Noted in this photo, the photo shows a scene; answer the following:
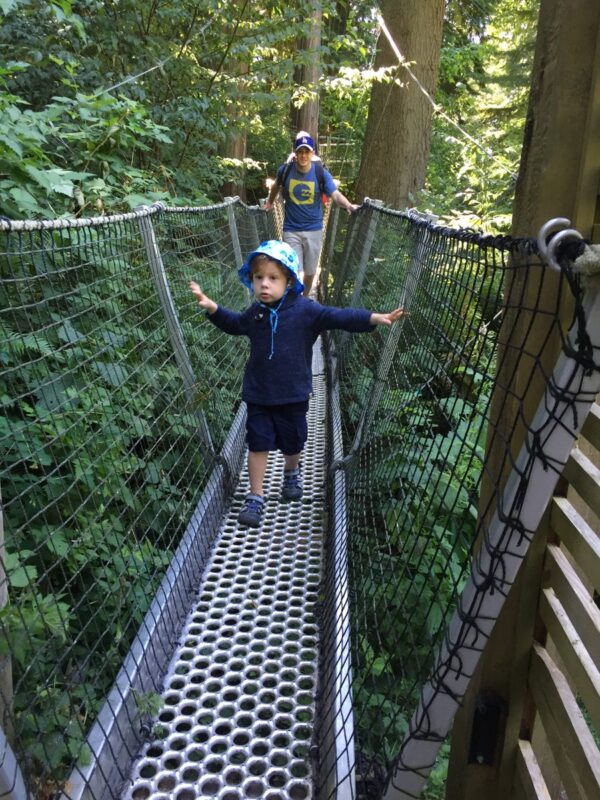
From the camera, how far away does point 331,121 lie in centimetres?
1450

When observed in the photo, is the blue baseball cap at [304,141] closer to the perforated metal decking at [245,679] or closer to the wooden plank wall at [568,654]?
the perforated metal decking at [245,679]

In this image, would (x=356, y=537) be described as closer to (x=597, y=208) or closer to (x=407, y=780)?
(x=407, y=780)

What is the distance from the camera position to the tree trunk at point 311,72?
7.15 m

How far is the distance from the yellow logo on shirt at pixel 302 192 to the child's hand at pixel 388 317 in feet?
10.9

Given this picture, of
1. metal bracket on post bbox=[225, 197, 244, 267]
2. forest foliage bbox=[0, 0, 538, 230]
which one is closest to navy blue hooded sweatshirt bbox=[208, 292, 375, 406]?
forest foliage bbox=[0, 0, 538, 230]

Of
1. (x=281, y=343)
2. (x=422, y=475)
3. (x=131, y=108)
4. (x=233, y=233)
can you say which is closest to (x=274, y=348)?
(x=281, y=343)

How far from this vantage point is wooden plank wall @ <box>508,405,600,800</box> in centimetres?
123

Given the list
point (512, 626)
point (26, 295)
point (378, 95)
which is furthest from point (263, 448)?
point (378, 95)

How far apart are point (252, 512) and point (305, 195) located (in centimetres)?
368

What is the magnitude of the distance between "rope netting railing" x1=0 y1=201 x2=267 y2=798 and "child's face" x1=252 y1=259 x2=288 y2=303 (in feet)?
1.27

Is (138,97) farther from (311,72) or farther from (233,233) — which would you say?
(311,72)

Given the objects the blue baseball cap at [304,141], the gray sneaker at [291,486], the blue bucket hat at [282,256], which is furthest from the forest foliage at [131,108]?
the blue baseball cap at [304,141]

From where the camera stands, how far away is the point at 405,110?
7.35m

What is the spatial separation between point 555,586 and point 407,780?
56 cm
